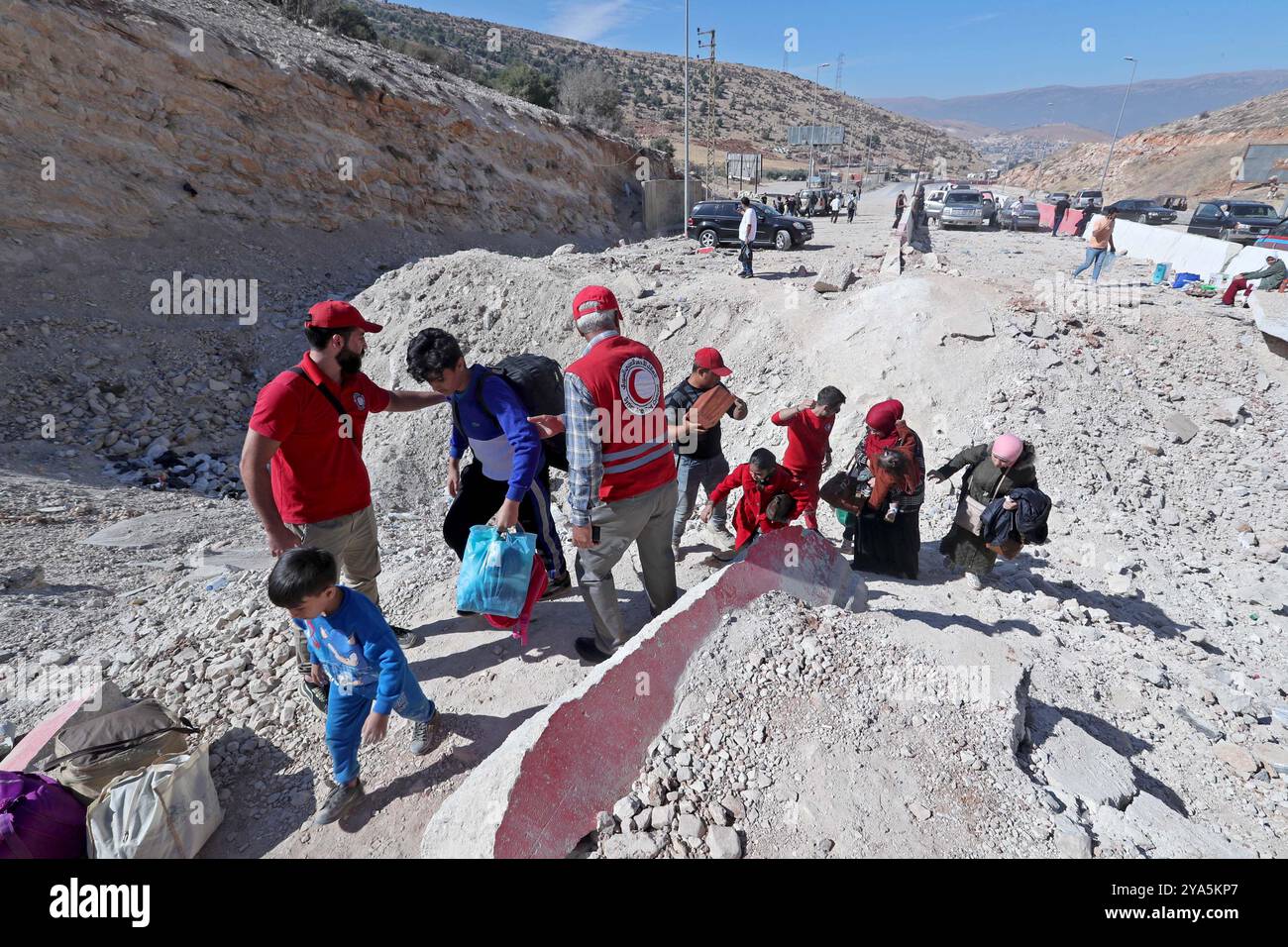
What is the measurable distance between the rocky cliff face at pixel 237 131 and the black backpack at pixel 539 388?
10909 millimetres

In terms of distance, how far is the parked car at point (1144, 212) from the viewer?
2362 centimetres

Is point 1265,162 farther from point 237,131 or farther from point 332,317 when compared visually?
point 332,317

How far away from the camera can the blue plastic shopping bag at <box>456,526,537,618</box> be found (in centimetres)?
276

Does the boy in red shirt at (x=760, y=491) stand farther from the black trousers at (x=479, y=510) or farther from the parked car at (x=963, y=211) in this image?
the parked car at (x=963, y=211)

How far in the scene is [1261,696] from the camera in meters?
3.76

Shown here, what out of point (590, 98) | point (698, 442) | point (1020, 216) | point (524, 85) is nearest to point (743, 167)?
point (590, 98)

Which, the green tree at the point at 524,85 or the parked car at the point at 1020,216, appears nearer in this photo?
the parked car at the point at 1020,216

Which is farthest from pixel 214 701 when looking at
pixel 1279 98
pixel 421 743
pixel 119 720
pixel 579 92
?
pixel 1279 98

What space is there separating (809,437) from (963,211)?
2241 centimetres

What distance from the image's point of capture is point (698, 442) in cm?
434

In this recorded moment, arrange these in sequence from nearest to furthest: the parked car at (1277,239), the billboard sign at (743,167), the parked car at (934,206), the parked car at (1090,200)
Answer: the parked car at (1277,239) → the parked car at (934,206) → the parked car at (1090,200) → the billboard sign at (743,167)

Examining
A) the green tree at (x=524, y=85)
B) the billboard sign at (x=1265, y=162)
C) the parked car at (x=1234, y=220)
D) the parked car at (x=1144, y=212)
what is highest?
the green tree at (x=524, y=85)

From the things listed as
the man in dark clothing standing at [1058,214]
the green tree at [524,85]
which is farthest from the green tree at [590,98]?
the man in dark clothing standing at [1058,214]

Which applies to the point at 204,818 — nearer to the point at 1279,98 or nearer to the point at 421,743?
the point at 421,743
